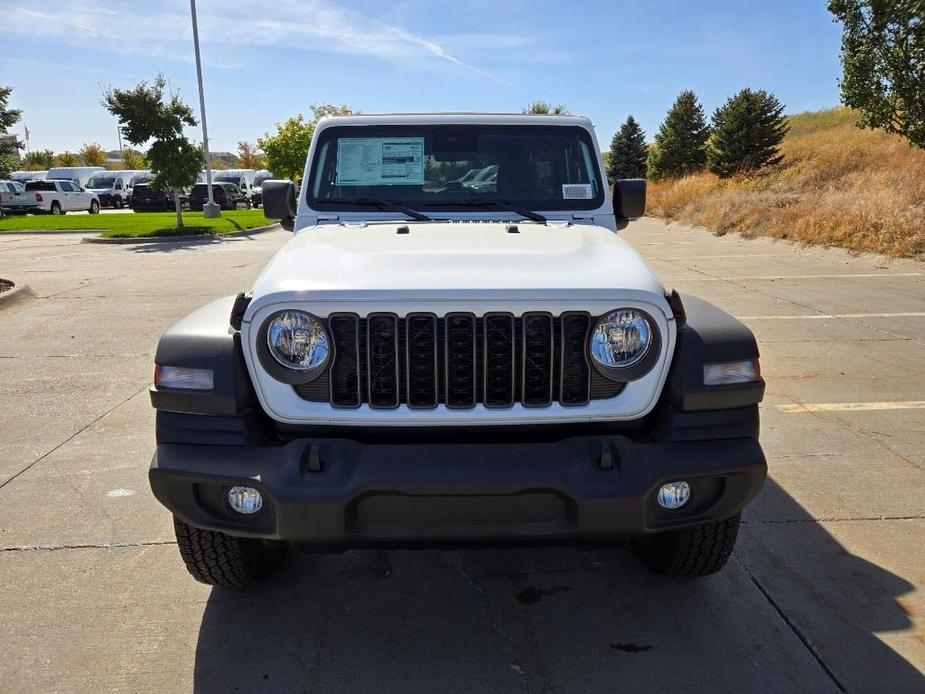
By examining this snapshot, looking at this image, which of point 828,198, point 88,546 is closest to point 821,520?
point 88,546

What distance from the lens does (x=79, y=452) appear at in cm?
463

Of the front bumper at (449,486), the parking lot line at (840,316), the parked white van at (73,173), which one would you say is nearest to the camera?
the front bumper at (449,486)

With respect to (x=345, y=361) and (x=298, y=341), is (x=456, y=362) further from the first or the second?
(x=298, y=341)

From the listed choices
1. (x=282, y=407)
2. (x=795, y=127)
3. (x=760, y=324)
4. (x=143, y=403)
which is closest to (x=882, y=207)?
(x=760, y=324)

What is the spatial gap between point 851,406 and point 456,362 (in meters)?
4.07

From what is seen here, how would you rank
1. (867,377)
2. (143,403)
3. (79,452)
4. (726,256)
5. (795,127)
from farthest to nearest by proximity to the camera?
(795,127) → (726,256) → (867,377) → (143,403) → (79,452)

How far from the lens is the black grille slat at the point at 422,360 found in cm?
248

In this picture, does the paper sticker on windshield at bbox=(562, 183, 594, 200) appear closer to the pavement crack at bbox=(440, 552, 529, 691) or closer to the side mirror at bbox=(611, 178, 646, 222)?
the side mirror at bbox=(611, 178, 646, 222)

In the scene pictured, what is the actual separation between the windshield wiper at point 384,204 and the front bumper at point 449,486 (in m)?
1.55

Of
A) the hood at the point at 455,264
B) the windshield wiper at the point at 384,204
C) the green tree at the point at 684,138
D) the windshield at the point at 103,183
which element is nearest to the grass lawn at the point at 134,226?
the windshield at the point at 103,183

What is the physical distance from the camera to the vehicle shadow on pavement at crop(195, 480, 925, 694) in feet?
8.37

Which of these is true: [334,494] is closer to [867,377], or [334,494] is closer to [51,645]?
[51,645]

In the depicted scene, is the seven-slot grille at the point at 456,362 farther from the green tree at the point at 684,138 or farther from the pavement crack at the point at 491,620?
the green tree at the point at 684,138

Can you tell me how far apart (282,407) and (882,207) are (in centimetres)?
1651
